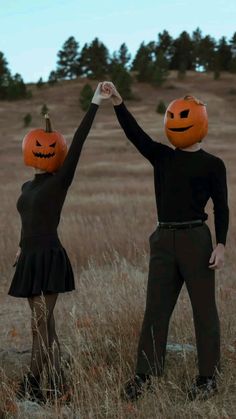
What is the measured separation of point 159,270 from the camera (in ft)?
12.6

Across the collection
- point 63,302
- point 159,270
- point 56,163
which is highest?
point 56,163

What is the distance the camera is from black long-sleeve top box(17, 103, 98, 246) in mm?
3875

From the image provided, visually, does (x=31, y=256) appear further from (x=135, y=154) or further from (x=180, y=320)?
(x=135, y=154)

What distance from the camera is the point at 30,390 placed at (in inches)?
154

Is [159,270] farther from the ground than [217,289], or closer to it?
farther from the ground

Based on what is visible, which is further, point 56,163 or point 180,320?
point 180,320

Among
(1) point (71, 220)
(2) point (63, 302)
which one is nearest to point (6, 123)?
(1) point (71, 220)

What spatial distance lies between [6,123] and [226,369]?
52.5 meters

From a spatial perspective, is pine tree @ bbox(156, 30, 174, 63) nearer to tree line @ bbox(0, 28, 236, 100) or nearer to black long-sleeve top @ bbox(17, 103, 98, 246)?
tree line @ bbox(0, 28, 236, 100)

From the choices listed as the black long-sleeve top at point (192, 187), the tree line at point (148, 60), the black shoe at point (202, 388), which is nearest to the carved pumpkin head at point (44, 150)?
the black long-sleeve top at point (192, 187)

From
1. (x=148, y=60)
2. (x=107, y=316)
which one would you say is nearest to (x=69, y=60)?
(x=148, y=60)

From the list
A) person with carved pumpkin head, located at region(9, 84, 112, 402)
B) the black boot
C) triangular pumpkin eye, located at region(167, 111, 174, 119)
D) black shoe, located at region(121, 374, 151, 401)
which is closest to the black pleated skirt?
person with carved pumpkin head, located at region(9, 84, 112, 402)

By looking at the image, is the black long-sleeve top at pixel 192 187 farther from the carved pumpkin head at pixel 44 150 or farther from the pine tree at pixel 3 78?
the pine tree at pixel 3 78

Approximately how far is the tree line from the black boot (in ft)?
203
